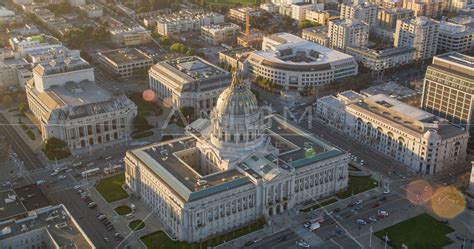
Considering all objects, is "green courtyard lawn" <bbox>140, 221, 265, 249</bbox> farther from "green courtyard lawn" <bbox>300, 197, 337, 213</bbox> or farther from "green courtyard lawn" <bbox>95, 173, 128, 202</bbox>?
"green courtyard lawn" <bbox>95, 173, 128, 202</bbox>

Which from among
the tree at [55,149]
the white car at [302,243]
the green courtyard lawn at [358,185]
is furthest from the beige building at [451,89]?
Result: the tree at [55,149]

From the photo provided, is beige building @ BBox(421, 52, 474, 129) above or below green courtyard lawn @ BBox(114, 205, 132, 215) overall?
above

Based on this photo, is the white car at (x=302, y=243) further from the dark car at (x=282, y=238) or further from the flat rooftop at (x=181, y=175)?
the flat rooftop at (x=181, y=175)

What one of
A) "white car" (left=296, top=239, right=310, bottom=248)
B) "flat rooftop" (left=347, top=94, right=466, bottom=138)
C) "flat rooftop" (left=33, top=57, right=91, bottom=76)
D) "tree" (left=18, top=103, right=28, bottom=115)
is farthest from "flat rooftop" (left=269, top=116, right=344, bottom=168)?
"tree" (left=18, top=103, right=28, bottom=115)

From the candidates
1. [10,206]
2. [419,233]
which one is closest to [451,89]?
[419,233]

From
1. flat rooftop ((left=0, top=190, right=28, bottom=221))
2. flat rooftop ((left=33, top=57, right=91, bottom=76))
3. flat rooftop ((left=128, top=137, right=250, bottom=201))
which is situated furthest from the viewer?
flat rooftop ((left=33, top=57, right=91, bottom=76))
